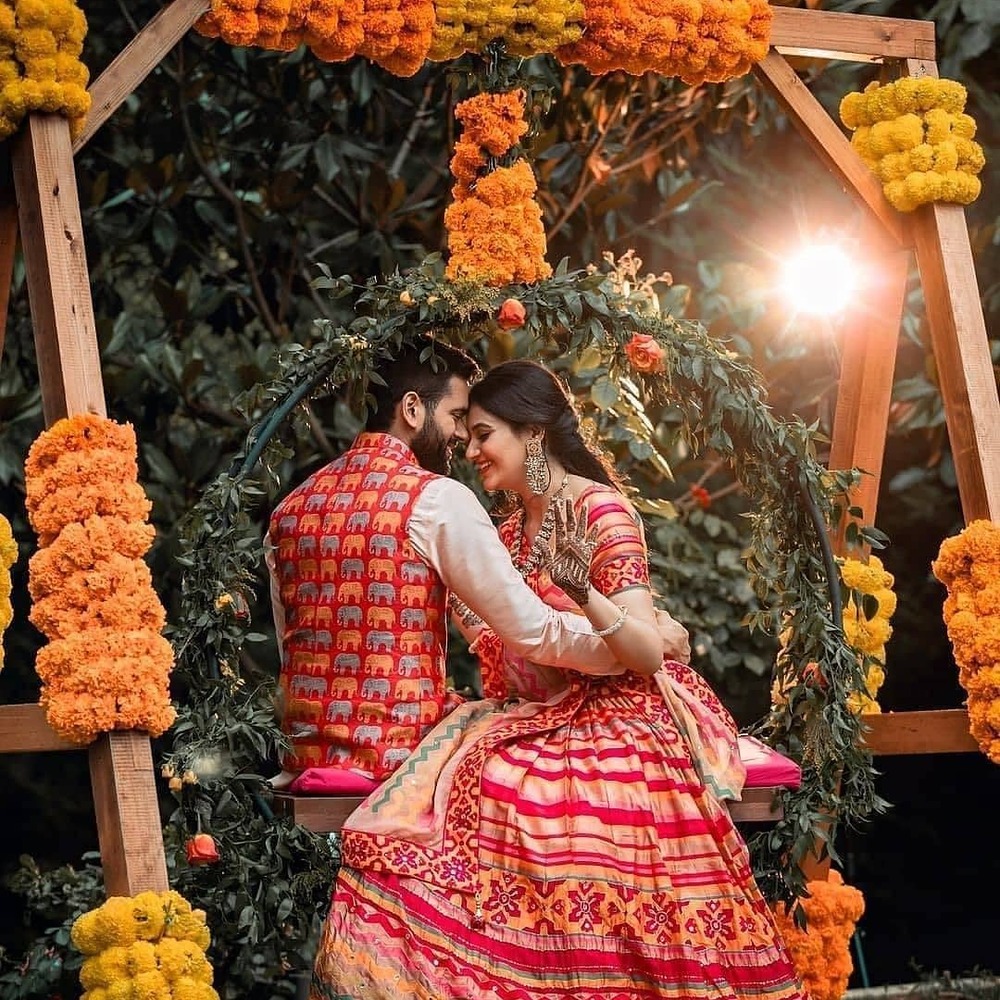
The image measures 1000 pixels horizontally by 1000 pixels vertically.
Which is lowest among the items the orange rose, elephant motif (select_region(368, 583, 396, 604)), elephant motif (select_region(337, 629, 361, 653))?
elephant motif (select_region(337, 629, 361, 653))

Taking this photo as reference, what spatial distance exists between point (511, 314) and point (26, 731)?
155cm

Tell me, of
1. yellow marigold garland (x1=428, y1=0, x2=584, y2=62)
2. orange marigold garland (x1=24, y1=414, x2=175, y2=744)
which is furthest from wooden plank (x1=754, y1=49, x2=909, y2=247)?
orange marigold garland (x1=24, y1=414, x2=175, y2=744)

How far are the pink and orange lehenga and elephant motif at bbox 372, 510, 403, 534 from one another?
Answer: 0.49 metres

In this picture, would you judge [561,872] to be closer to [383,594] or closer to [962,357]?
[383,594]

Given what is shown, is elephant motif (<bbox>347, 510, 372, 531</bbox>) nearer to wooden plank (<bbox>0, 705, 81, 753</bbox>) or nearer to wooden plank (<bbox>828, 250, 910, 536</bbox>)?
wooden plank (<bbox>0, 705, 81, 753</bbox>)

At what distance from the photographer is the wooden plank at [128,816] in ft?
12.4

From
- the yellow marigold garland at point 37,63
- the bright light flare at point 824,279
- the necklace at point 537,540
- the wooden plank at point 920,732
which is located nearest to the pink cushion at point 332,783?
the necklace at point 537,540

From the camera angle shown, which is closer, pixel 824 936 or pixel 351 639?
pixel 351 639

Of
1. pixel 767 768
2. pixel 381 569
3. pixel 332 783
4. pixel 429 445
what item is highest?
pixel 429 445

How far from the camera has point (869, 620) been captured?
5.22 m

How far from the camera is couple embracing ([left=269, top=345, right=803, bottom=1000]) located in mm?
3961

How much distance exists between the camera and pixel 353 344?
4422mm

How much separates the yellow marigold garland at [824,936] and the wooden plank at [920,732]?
45cm

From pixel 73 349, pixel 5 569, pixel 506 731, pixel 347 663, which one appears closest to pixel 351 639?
pixel 347 663
